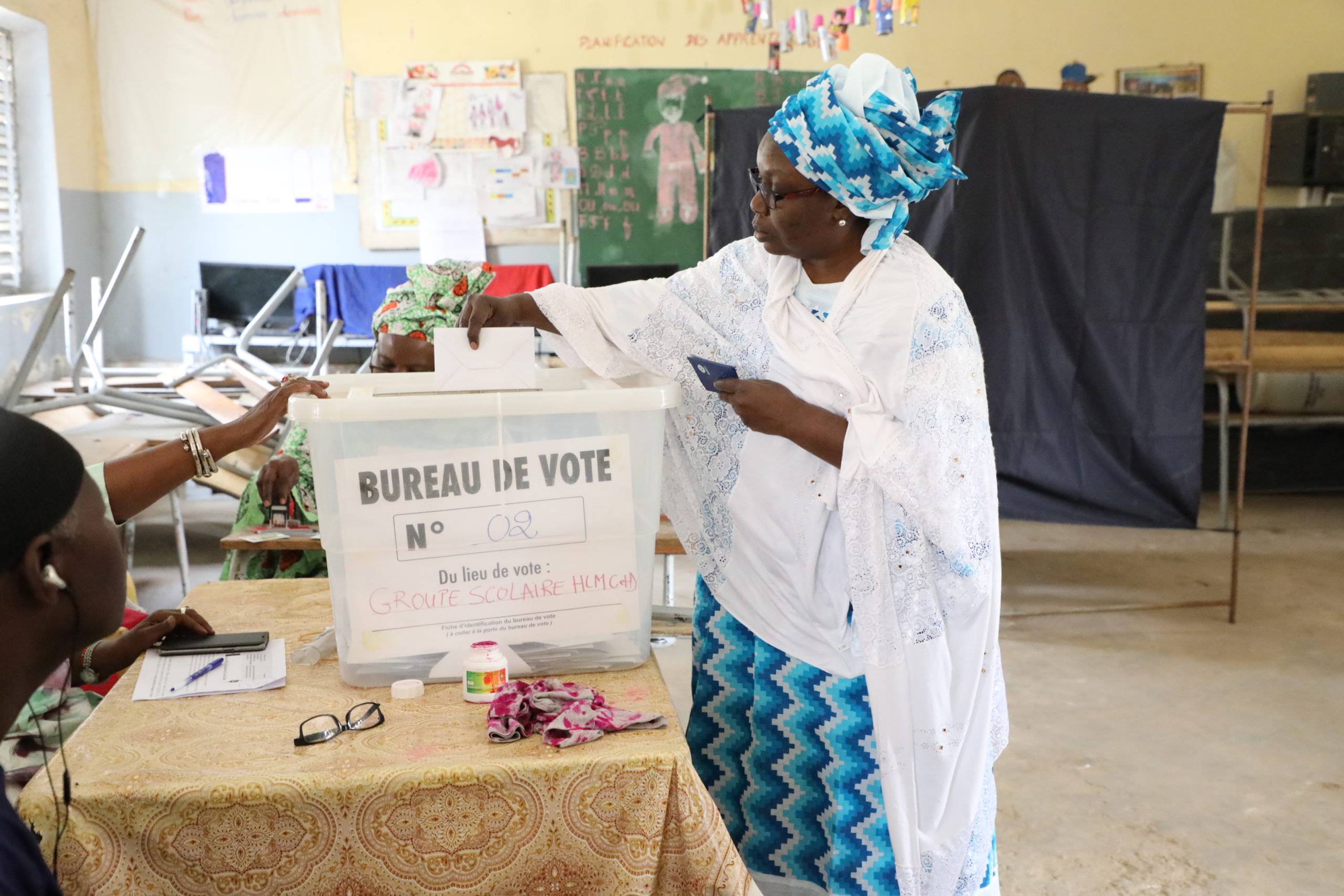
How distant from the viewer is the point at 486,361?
4.42 ft

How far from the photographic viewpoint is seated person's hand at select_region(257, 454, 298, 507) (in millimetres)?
2488

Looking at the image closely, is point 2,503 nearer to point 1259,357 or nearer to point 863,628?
point 863,628

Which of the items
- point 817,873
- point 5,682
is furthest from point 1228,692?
point 5,682

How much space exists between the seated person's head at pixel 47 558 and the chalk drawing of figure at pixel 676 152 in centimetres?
653

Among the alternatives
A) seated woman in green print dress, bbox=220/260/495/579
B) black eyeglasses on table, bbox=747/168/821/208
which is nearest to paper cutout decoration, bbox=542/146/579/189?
seated woman in green print dress, bbox=220/260/495/579

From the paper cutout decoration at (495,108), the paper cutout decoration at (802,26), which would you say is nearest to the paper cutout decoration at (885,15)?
the paper cutout decoration at (802,26)

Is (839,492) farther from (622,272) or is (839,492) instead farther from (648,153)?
(648,153)

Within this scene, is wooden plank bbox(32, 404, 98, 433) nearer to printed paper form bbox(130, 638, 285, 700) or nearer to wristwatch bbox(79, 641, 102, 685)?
wristwatch bbox(79, 641, 102, 685)

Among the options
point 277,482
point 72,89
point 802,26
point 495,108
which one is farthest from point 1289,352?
point 72,89

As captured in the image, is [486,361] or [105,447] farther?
[105,447]

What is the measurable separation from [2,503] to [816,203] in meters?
1.04

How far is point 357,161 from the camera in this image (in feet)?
23.7

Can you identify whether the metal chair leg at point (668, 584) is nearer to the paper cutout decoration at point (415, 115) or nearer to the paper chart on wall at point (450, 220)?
the paper chart on wall at point (450, 220)

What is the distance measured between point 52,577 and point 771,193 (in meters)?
1.02
